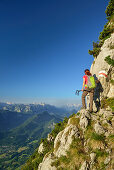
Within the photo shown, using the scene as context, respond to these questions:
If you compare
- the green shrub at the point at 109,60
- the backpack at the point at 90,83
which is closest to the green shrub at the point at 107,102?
the backpack at the point at 90,83

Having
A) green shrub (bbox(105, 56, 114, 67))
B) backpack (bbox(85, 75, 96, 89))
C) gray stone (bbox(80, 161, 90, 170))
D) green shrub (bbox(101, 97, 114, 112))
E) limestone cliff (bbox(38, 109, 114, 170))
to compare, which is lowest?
gray stone (bbox(80, 161, 90, 170))

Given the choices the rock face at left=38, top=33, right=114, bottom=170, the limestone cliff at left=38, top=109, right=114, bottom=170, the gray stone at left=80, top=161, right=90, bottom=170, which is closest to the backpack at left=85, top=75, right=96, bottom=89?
the rock face at left=38, top=33, right=114, bottom=170

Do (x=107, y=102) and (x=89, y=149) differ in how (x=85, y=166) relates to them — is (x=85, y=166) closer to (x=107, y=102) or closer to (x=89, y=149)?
(x=89, y=149)

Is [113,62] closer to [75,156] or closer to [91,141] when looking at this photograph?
[91,141]

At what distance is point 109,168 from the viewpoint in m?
6.56

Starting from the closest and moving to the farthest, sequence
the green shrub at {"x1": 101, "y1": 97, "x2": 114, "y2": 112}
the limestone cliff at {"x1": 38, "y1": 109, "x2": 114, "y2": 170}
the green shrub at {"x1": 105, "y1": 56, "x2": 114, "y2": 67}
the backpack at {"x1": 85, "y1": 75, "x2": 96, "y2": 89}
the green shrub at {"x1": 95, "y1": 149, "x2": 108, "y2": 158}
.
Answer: the limestone cliff at {"x1": 38, "y1": 109, "x2": 114, "y2": 170} → the green shrub at {"x1": 95, "y1": 149, "x2": 108, "y2": 158} → the backpack at {"x1": 85, "y1": 75, "x2": 96, "y2": 89} → the green shrub at {"x1": 101, "y1": 97, "x2": 114, "y2": 112} → the green shrub at {"x1": 105, "y1": 56, "x2": 114, "y2": 67}

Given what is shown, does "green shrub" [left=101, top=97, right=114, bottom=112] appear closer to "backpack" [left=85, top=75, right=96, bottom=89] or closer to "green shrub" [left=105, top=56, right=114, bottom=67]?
"backpack" [left=85, top=75, right=96, bottom=89]

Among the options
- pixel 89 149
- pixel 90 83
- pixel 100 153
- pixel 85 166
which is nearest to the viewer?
pixel 85 166

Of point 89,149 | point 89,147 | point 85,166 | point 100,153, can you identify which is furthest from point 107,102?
point 85,166

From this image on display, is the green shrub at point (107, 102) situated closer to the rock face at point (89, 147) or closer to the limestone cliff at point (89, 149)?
the rock face at point (89, 147)

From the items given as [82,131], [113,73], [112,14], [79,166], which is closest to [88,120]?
[82,131]

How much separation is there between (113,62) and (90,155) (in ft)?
47.3

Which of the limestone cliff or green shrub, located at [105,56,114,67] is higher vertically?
green shrub, located at [105,56,114,67]

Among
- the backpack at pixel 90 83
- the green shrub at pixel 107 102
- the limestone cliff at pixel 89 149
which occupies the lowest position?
the limestone cliff at pixel 89 149
